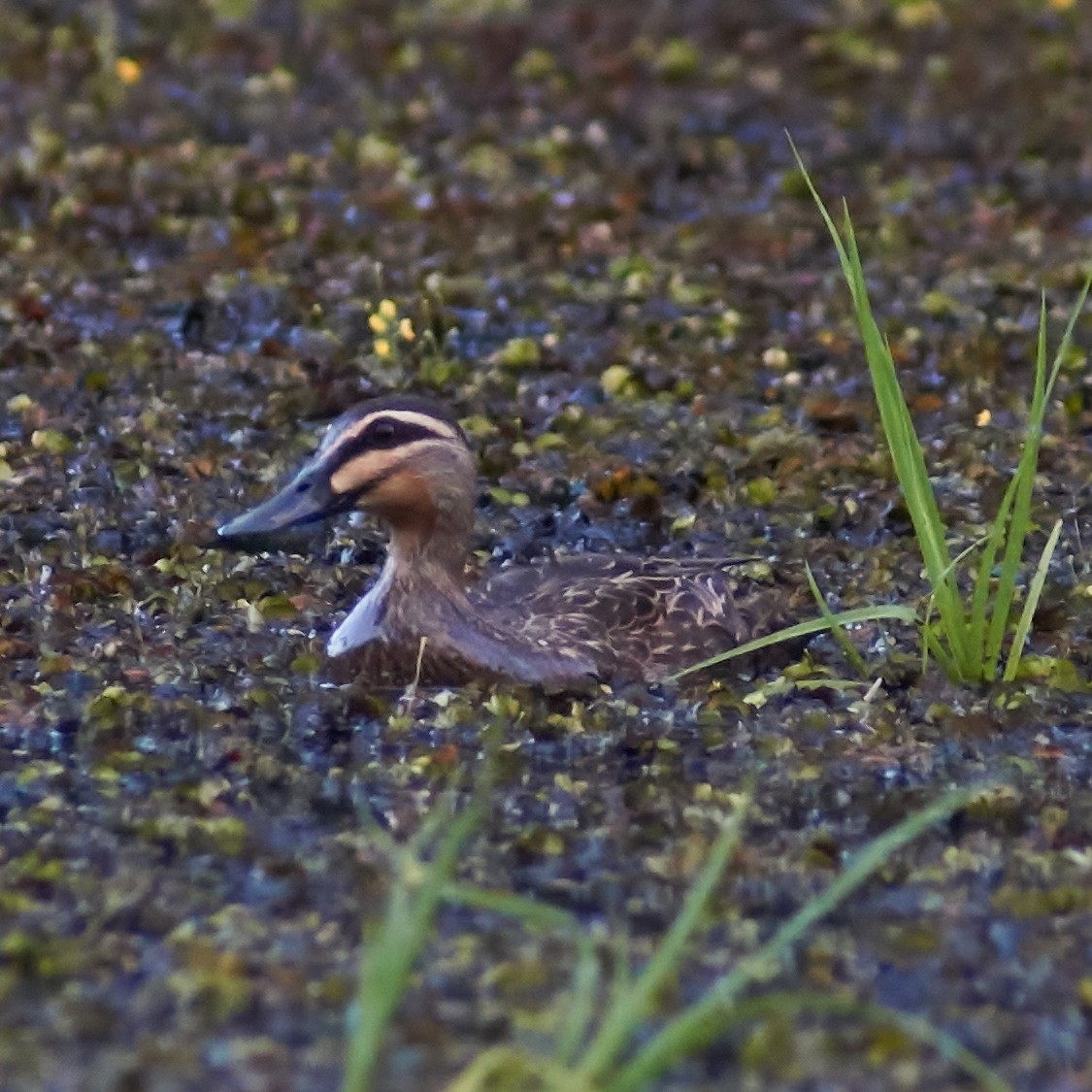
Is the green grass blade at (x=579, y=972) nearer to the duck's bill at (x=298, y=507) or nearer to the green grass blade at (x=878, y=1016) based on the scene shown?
the green grass blade at (x=878, y=1016)

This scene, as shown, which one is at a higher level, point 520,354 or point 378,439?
point 378,439

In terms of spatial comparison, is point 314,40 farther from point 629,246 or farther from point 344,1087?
point 344,1087

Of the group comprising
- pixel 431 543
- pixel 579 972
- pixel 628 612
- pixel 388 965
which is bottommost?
pixel 628 612

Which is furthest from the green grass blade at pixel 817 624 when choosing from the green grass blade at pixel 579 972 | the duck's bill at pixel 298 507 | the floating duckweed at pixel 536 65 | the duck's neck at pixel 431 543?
the floating duckweed at pixel 536 65

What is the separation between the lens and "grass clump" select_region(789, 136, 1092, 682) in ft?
24.6

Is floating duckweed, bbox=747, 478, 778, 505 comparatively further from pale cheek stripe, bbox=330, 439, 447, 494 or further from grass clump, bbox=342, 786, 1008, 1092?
grass clump, bbox=342, 786, 1008, 1092

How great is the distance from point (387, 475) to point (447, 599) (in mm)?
444

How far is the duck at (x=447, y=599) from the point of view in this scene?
796 cm

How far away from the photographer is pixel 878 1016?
5.61 m

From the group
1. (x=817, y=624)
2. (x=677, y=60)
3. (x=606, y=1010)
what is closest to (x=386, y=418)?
(x=817, y=624)

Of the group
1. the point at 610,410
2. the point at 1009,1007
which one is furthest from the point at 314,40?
the point at 1009,1007

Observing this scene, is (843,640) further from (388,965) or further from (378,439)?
(388,965)

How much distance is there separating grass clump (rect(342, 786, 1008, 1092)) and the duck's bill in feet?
7.24

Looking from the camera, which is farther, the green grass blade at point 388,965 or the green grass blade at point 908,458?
the green grass blade at point 908,458
